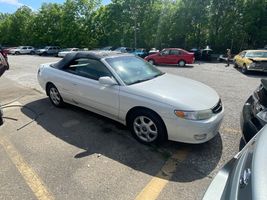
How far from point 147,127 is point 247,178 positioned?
2.40 metres

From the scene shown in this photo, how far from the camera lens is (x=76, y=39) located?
132 ft

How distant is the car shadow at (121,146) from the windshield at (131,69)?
3.30 feet

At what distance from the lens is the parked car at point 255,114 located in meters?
3.03

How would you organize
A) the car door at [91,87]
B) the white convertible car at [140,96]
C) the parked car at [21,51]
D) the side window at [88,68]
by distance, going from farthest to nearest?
the parked car at [21,51] → the side window at [88,68] → the car door at [91,87] → the white convertible car at [140,96]

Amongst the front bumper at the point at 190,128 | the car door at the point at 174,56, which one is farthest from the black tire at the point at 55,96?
the car door at the point at 174,56

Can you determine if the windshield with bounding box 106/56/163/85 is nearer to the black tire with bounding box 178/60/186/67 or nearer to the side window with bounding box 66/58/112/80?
the side window with bounding box 66/58/112/80

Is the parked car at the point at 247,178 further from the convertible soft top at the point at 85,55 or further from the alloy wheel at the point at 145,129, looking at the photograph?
the convertible soft top at the point at 85,55

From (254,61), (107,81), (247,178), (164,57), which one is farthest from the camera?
(164,57)

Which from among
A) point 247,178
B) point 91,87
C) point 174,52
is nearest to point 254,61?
point 174,52

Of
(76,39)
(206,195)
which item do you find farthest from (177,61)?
(76,39)

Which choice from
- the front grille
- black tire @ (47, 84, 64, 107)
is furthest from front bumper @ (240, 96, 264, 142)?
black tire @ (47, 84, 64, 107)

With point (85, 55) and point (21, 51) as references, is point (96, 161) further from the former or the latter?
point (21, 51)

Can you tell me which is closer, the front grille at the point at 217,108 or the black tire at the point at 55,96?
the front grille at the point at 217,108

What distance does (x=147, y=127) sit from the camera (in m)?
3.87
